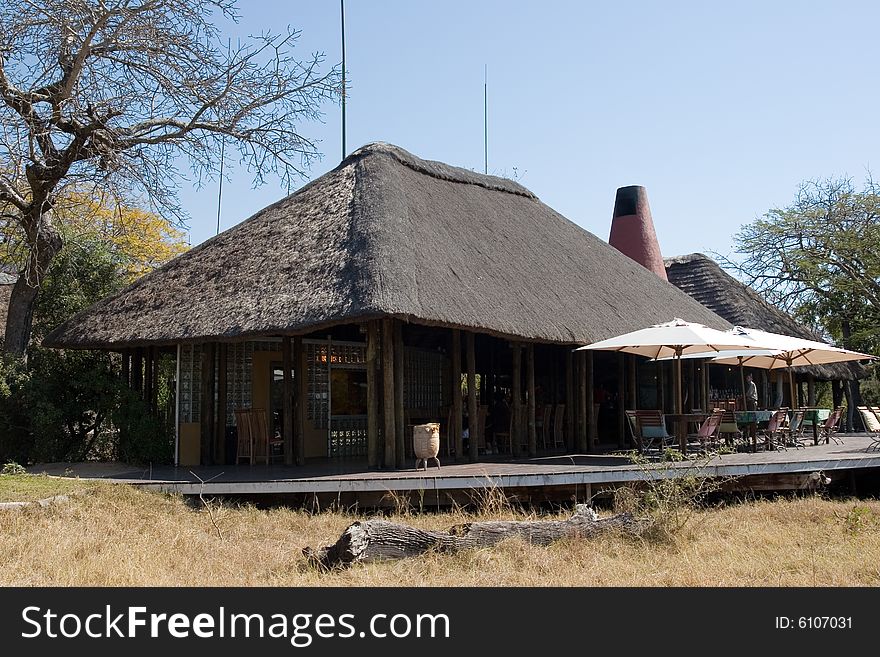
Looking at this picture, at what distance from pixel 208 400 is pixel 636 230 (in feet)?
A: 52.7

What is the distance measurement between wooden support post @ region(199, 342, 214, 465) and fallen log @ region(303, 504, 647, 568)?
18.4 ft

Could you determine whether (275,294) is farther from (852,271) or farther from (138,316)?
(852,271)

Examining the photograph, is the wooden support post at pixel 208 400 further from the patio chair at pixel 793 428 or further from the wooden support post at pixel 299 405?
the patio chair at pixel 793 428

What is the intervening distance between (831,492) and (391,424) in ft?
22.0

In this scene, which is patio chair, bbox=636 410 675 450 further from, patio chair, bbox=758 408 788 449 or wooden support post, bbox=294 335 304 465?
wooden support post, bbox=294 335 304 465

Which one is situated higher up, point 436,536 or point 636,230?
point 636,230

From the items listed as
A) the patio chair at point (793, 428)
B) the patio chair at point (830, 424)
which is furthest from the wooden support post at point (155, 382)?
the patio chair at point (830, 424)

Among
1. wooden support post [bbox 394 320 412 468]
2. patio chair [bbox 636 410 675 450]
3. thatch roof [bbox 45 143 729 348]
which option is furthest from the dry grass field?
thatch roof [bbox 45 143 729 348]

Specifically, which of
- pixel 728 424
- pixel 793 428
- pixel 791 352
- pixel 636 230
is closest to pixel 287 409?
pixel 728 424

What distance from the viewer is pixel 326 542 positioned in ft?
28.2

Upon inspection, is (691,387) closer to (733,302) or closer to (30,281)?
(733,302)

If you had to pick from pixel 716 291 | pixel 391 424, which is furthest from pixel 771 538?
pixel 716 291

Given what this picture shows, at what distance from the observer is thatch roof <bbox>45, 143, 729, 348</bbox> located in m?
11.4

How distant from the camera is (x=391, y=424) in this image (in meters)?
11.0
